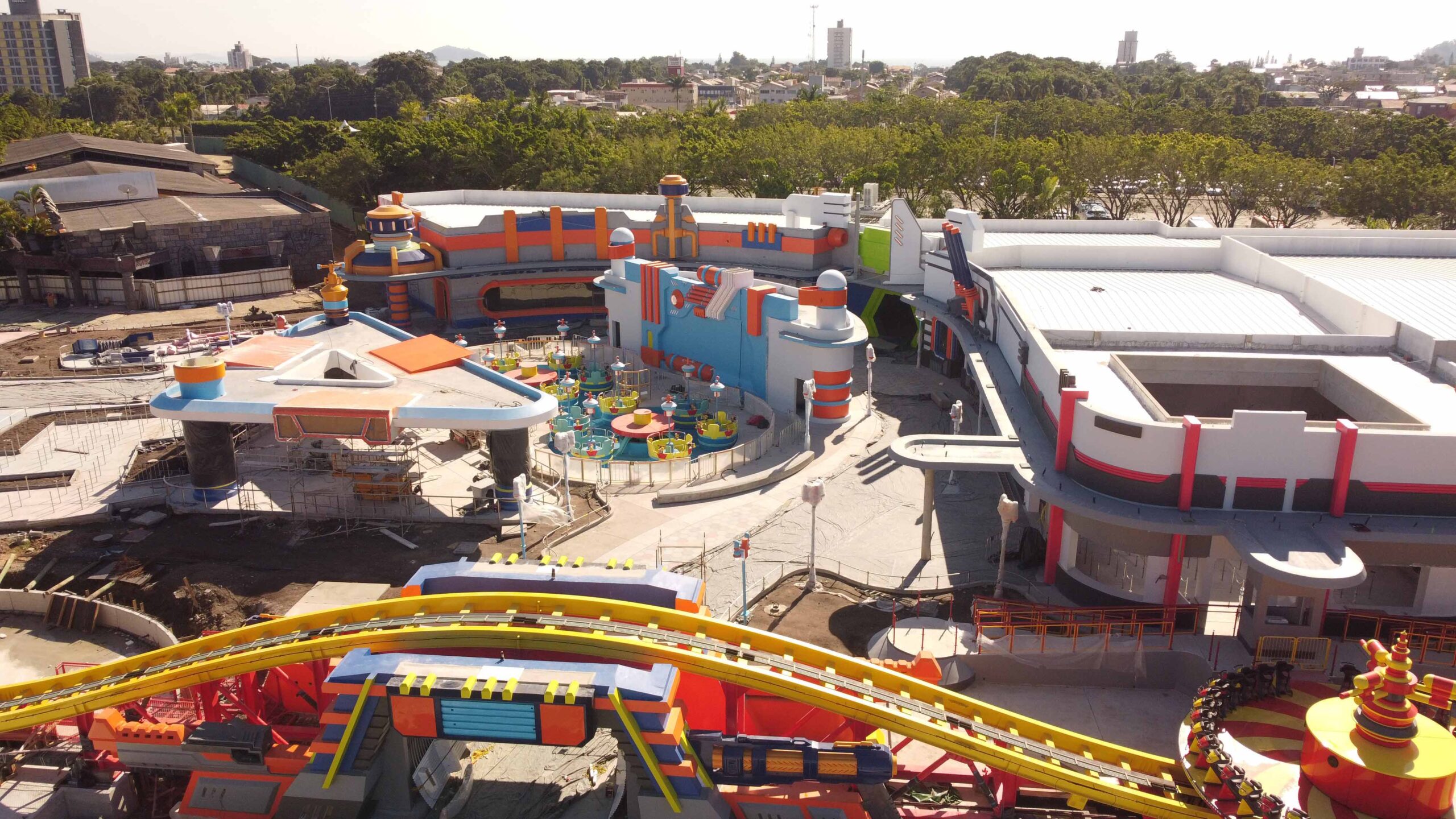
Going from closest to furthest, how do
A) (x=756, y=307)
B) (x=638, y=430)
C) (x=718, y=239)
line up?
(x=638, y=430) → (x=756, y=307) → (x=718, y=239)

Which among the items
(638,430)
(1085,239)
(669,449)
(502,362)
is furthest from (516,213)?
(1085,239)

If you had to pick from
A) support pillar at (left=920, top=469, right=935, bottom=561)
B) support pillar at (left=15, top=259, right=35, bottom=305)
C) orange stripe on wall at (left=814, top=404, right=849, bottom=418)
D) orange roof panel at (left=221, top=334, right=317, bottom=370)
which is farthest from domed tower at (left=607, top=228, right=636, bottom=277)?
support pillar at (left=15, top=259, right=35, bottom=305)

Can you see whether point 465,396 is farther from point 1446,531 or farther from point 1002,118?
point 1002,118

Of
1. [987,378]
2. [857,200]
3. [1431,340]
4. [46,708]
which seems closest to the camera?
[46,708]

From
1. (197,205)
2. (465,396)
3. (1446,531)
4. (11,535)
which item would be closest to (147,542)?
(11,535)

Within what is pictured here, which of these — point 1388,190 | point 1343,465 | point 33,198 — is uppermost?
point 1388,190

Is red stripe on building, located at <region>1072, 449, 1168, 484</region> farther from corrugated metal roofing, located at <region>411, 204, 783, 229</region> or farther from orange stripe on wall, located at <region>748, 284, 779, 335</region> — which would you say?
corrugated metal roofing, located at <region>411, 204, 783, 229</region>

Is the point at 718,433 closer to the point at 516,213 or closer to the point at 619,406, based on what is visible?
the point at 619,406
